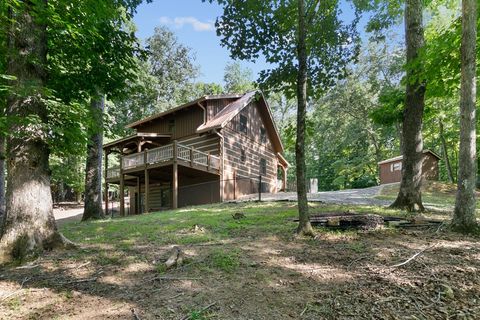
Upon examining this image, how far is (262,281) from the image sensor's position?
13.3 feet

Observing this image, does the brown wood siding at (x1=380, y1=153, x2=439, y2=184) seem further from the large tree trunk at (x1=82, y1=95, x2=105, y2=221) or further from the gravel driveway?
the large tree trunk at (x1=82, y1=95, x2=105, y2=221)

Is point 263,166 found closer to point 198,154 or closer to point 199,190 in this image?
point 199,190

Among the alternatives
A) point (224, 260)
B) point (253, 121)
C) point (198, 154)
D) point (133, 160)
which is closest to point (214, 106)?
point (253, 121)

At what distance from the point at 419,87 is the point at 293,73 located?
4.05 meters

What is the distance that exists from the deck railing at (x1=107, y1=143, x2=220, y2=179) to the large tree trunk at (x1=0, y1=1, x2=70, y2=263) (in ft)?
33.8

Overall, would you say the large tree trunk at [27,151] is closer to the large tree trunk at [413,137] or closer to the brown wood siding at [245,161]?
the large tree trunk at [413,137]

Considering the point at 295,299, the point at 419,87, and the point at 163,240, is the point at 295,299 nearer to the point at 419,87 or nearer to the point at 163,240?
the point at 163,240

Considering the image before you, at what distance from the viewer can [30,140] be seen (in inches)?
205

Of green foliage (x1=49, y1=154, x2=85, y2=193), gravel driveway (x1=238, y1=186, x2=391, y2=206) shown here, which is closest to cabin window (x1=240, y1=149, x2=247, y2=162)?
gravel driveway (x1=238, y1=186, x2=391, y2=206)

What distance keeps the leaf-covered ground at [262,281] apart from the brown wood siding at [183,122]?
47.3 feet

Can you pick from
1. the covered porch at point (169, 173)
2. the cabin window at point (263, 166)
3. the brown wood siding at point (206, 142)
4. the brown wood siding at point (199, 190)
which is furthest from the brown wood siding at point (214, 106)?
the cabin window at point (263, 166)

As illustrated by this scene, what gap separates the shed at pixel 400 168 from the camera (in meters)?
22.9

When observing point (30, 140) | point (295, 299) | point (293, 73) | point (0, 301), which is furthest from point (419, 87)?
point (0, 301)

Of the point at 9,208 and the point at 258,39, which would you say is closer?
the point at 9,208
